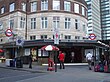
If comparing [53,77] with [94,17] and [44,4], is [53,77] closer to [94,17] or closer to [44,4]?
[44,4]

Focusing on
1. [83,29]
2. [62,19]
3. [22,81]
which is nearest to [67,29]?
[62,19]

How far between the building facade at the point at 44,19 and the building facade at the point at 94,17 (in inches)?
3735

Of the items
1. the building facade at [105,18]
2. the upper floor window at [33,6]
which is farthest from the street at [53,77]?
the building facade at [105,18]

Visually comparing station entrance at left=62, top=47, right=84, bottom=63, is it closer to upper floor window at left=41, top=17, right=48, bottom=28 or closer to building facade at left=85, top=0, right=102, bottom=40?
upper floor window at left=41, top=17, right=48, bottom=28

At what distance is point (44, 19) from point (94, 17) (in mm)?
111447

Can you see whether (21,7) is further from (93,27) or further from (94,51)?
(93,27)

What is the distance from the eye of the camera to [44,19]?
4309cm

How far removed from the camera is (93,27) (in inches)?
5694

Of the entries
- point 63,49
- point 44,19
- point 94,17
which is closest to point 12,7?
point 44,19

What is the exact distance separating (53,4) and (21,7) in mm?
6101

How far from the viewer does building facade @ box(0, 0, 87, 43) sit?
42750 millimetres

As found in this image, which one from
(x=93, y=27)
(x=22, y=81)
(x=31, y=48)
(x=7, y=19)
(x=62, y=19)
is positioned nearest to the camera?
(x=22, y=81)

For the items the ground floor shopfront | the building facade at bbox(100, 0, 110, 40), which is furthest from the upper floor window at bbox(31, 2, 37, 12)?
the building facade at bbox(100, 0, 110, 40)

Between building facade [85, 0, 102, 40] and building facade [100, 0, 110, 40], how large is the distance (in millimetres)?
3272
